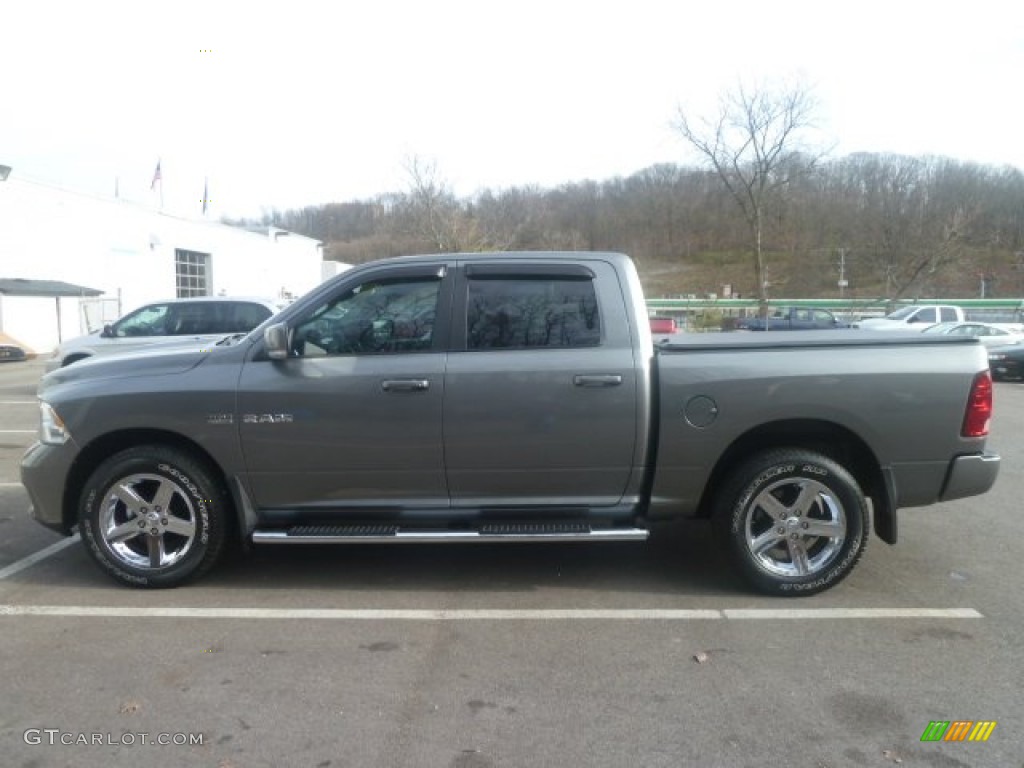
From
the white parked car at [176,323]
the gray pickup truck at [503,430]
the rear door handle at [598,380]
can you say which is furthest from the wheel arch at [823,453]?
the white parked car at [176,323]

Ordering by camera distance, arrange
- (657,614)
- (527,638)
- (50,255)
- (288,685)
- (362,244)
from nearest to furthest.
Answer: (288,685), (527,638), (657,614), (50,255), (362,244)

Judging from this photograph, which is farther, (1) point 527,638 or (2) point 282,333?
(2) point 282,333

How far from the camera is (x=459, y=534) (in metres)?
4.48

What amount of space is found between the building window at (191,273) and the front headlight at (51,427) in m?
33.3

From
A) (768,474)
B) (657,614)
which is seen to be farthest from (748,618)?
(768,474)

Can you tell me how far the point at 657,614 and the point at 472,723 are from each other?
1467mm

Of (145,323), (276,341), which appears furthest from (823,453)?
(145,323)

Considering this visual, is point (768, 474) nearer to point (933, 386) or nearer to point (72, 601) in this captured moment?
point (933, 386)

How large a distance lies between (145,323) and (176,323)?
0.57m

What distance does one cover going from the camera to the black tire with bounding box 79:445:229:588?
15.1 ft

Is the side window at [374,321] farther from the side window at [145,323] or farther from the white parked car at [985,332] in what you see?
the white parked car at [985,332]

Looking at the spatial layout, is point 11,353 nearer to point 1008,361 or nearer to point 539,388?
point 539,388

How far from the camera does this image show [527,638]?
406cm

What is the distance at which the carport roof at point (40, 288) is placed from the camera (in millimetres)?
24547
